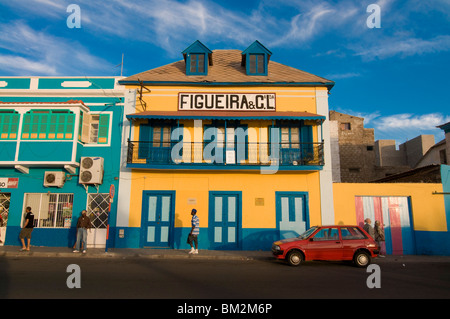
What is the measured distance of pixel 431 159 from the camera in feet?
79.9

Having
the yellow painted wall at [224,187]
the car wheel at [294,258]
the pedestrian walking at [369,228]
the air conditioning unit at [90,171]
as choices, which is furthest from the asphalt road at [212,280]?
the air conditioning unit at [90,171]

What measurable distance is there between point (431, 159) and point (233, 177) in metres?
19.1

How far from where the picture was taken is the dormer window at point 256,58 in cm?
1627

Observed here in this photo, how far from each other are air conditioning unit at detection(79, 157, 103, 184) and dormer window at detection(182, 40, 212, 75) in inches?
265

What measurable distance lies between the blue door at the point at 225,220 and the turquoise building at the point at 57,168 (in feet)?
15.2

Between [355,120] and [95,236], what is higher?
[355,120]

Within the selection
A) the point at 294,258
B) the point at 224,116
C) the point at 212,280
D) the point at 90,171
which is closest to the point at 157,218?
the point at 90,171

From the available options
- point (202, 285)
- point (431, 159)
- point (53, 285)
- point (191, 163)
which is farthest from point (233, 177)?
point (431, 159)

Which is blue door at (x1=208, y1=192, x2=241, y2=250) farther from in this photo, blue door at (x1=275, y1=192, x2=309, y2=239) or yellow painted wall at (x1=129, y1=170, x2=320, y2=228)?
blue door at (x1=275, y1=192, x2=309, y2=239)

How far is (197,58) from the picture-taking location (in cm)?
1644

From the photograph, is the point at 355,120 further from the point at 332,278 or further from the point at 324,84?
the point at 332,278

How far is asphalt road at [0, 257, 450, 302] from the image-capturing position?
21.0ft

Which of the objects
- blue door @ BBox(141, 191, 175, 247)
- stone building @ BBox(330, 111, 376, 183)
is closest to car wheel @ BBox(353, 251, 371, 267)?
blue door @ BBox(141, 191, 175, 247)

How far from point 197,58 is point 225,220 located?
347 inches
